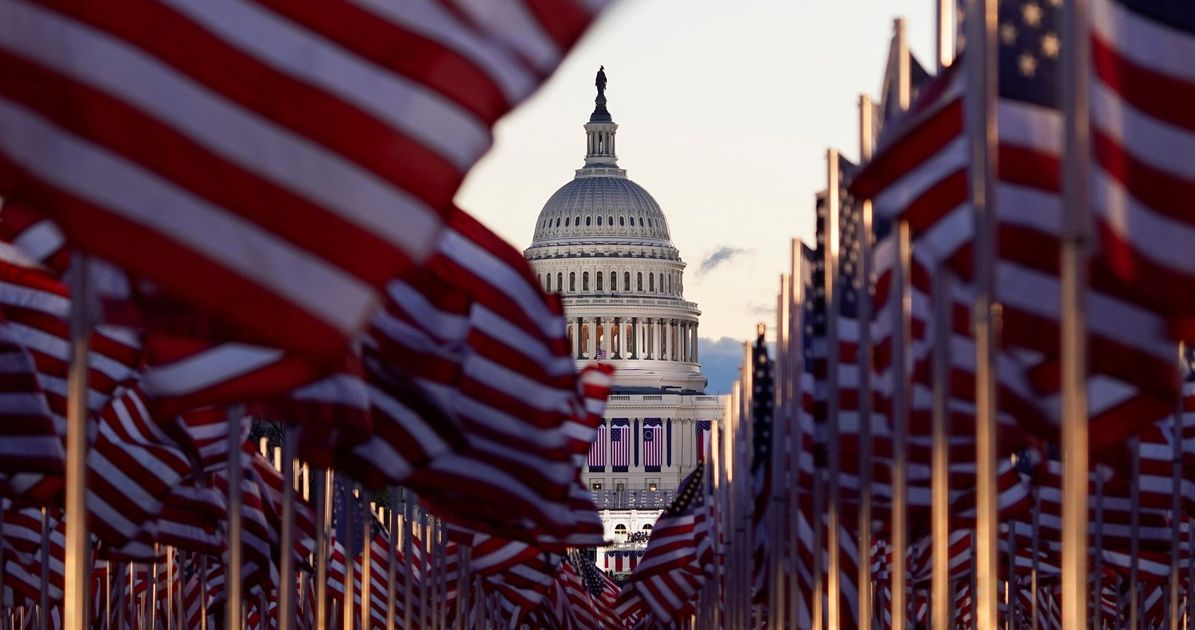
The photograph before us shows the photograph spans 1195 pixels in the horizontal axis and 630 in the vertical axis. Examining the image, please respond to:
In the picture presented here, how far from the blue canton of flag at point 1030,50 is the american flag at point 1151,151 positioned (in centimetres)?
201

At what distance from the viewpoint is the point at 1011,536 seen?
39.8 m

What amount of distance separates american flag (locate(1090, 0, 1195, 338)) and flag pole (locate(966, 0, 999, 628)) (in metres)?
2.25

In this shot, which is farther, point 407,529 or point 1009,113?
point 407,529

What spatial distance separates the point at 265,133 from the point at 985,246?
511cm

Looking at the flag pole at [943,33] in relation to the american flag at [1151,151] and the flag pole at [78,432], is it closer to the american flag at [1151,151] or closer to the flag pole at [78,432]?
the american flag at [1151,151]

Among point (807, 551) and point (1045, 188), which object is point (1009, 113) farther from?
point (807, 551)

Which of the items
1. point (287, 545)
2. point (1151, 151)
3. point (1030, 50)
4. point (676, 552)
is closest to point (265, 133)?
point (1151, 151)

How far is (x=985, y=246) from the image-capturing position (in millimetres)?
16172

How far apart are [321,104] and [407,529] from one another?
84.2 ft

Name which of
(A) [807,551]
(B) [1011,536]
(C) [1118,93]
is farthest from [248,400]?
(B) [1011,536]

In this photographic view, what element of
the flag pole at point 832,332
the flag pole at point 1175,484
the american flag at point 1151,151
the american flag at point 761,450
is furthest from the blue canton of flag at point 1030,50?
the american flag at point 761,450

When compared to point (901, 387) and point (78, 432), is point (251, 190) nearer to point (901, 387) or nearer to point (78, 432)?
point (78, 432)

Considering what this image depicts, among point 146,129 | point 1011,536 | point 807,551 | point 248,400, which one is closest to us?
point 146,129

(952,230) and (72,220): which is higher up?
(952,230)
